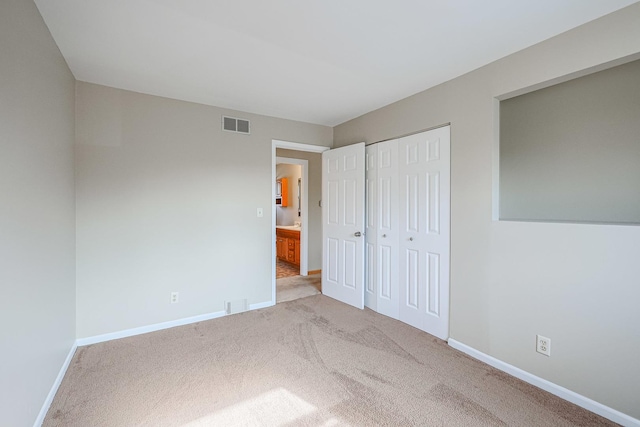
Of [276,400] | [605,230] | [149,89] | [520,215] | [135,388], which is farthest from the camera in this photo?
[149,89]

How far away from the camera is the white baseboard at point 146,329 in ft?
8.64

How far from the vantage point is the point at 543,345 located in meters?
2.01

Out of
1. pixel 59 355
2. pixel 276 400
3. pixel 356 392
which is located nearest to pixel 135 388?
pixel 59 355

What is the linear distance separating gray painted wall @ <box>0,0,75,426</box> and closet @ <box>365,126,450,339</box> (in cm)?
287

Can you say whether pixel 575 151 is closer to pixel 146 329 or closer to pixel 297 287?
pixel 297 287

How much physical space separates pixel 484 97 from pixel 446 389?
222cm

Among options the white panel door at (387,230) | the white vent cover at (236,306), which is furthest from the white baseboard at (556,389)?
the white vent cover at (236,306)

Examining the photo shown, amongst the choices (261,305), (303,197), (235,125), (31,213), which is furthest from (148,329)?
(303,197)

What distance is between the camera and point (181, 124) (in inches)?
120

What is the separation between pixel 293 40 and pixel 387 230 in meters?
2.12

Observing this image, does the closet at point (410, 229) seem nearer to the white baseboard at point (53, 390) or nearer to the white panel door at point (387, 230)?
the white panel door at point (387, 230)

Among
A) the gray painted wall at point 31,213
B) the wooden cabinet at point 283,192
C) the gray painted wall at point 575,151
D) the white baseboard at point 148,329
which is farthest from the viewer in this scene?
Answer: the wooden cabinet at point 283,192

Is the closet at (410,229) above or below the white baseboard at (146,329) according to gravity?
above

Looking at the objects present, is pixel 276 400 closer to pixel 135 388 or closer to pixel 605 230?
pixel 135 388
